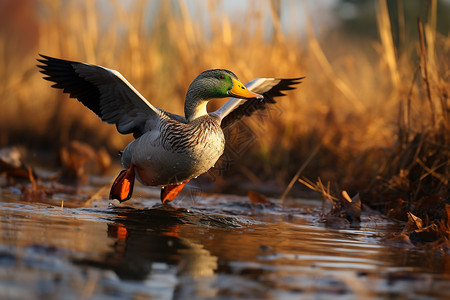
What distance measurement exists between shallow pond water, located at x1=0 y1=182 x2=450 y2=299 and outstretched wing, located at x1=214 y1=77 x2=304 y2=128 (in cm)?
127

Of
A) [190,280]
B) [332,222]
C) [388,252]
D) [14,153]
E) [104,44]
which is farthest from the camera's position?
[104,44]

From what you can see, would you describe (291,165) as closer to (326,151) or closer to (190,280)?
(326,151)

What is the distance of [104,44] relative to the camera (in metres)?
9.70

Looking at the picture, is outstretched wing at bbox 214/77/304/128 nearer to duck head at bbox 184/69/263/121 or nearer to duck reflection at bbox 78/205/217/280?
duck head at bbox 184/69/263/121

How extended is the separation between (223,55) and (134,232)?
484 cm

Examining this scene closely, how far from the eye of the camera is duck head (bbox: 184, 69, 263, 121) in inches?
200

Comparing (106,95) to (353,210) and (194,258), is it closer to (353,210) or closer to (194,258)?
(353,210)

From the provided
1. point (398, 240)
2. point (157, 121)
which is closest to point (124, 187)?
point (157, 121)

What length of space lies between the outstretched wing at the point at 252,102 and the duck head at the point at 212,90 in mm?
475

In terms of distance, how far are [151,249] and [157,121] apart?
206 centimetres

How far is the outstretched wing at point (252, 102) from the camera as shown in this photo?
19.0 feet

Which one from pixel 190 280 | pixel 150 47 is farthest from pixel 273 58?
pixel 190 280

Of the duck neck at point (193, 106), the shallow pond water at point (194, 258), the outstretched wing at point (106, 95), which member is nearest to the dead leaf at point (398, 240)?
the shallow pond water at point (194, 258)

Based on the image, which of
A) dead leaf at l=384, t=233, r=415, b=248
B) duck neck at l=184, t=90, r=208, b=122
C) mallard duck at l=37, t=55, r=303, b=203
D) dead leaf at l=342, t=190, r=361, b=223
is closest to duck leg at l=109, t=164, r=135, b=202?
mallard duck at l=37, t=55, r=303, b=203
